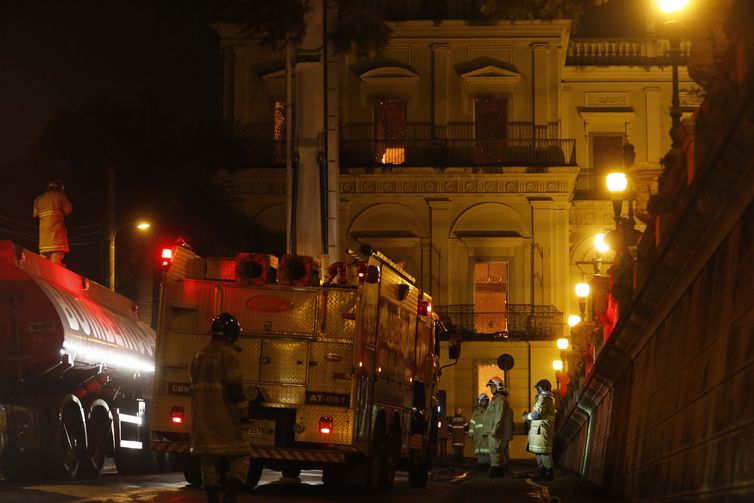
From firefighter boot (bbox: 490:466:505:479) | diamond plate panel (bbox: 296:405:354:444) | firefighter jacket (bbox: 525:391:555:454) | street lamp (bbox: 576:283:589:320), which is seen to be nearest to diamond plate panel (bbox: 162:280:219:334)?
diamond plate panel (bbox: 296:405:354:444)

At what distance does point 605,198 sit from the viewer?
55562 millimetres

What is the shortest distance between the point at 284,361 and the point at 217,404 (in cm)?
515

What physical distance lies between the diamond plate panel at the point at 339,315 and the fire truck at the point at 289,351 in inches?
0.5

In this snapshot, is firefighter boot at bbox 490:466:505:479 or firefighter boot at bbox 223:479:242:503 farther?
firefighter boot at bbox 490:466:505:479

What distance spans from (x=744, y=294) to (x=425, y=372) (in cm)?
1423

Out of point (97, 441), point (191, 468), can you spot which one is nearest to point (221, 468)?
point (191, 468)

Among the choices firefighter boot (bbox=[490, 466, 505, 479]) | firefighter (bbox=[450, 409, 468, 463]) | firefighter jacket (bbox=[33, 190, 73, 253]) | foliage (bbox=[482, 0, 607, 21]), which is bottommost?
firefighter (bbox=[450, 409, 468, 463])

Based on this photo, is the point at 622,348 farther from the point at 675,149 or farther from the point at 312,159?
the point at 312,159

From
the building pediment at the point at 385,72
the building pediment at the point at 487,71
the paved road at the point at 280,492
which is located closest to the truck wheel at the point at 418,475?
the paved road at the point at 280,492

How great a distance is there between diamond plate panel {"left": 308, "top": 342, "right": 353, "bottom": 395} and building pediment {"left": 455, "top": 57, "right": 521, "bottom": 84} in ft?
126

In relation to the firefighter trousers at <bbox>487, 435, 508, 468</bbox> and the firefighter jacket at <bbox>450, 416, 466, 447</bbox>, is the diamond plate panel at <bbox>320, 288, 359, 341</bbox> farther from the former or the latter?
the firefighter jacket at <bbox>450, 416, 466, 447</bbox>

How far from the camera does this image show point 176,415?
53.8 ft

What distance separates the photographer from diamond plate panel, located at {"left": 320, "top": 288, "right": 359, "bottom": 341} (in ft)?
53.6

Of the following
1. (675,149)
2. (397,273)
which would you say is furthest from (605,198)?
(675,149)
